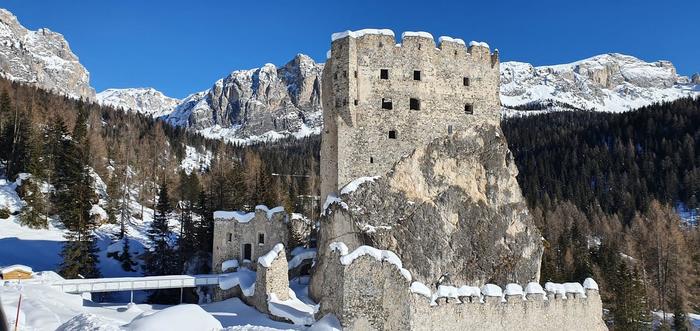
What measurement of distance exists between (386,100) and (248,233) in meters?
12.6

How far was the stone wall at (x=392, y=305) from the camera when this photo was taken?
20.3 m

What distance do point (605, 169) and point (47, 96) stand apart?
11274 cm

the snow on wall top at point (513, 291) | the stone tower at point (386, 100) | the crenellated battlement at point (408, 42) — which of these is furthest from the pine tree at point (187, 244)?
the snow on wall top at point (513, 291)

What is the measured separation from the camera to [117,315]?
25.1 meters

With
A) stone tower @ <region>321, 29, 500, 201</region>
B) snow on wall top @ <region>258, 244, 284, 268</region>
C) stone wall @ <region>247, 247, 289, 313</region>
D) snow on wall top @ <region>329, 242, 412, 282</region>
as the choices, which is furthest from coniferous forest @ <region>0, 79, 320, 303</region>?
snow on wall top @ <region>329, 242, 412, 282</region>

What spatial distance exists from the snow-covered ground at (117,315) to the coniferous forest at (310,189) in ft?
36.2

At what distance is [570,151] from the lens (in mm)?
129500

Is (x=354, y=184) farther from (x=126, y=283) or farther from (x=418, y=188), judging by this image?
(x=126, y=283)

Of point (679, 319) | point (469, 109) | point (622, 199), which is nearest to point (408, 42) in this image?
point (469, 109)

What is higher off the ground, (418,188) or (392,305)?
(418,188)

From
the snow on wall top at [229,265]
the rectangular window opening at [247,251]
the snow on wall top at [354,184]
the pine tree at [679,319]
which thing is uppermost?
the snow on wall top at [354,184]

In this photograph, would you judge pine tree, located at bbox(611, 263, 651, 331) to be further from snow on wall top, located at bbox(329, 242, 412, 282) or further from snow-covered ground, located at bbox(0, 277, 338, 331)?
snow on wall top, located at bbox(329, 242, 412, 282)

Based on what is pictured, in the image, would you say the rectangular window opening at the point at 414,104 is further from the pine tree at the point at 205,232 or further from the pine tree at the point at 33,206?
the pine tree at the point at 33,206

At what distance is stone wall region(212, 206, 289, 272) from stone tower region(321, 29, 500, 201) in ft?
14.8
